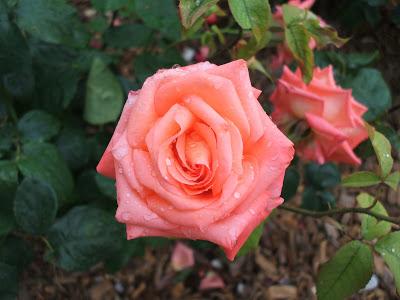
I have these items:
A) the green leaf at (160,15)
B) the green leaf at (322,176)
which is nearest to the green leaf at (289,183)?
the green leaf at (322,176)

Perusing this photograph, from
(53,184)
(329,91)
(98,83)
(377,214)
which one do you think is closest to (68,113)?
(98,83)

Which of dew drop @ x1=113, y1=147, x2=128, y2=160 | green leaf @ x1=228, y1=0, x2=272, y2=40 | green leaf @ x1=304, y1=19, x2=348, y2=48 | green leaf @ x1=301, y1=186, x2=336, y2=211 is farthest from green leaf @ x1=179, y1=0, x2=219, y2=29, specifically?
green leaf @ x1=301, y1=186, x2=336, y2=211

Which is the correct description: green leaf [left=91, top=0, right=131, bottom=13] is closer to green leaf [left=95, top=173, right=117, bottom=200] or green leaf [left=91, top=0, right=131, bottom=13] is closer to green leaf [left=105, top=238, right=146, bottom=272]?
green leaf [left=95, top=173, right=117, bottom=200]

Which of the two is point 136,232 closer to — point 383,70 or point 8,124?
point 8,124

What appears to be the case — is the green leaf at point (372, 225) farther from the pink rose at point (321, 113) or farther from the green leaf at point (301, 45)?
the green leaf at point (301, 45)

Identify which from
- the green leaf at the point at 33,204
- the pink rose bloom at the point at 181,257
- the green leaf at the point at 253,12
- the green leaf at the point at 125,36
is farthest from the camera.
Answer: the pink rose bloom at the point at 181,257

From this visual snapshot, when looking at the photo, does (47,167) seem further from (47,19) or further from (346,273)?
(346,273)
